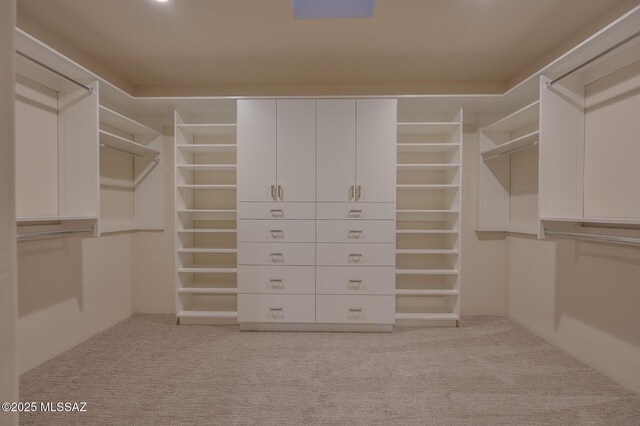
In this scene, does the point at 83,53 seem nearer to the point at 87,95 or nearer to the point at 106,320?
the point at 87,95

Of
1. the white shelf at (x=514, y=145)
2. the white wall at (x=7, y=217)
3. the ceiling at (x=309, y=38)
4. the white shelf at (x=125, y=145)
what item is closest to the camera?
the white wall at (x=7, y=217)

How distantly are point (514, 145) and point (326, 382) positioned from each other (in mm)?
2513

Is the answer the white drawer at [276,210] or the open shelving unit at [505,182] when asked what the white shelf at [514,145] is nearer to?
the open shelving unit at [505,182]

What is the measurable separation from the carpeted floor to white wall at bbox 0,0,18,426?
1160mm

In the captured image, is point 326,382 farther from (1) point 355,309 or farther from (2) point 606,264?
(2) point 606,264

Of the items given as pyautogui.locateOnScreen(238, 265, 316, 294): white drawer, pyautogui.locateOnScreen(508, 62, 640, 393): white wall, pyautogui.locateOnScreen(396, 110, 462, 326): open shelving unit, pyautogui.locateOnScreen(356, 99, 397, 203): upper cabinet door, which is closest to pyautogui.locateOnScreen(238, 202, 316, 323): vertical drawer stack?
pyautogui.locateOnScreen(238, 265, 316, 294): white drawer

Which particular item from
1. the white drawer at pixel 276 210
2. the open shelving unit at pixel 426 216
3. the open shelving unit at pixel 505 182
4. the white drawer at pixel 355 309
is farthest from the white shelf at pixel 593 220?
the white drawer at pixel 276 210

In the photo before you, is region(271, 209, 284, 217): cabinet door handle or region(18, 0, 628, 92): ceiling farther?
region(271, 209, 284, 217): cabinet door handle

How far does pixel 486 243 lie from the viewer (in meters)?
3.29

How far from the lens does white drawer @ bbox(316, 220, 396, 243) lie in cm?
279

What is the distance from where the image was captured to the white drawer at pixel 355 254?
2.79 meters

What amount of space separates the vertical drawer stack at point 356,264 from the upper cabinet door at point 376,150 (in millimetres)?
122

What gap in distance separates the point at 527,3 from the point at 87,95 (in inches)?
127

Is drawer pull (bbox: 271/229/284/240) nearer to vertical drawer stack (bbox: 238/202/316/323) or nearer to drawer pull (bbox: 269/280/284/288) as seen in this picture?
vertical drawer stack (bbox: 238/202/316/323)
